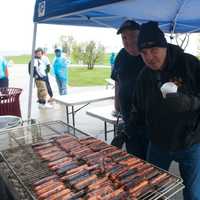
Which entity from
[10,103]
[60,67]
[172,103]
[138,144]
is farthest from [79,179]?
[60,67]

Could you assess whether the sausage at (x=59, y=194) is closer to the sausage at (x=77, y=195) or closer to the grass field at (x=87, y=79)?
the sausage at (x=77, y=195)

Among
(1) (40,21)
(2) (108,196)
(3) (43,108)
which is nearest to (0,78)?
(3) (43,108)

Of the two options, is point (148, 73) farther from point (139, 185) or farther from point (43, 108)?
point (43, 108)

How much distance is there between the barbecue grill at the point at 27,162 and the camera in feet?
4.99

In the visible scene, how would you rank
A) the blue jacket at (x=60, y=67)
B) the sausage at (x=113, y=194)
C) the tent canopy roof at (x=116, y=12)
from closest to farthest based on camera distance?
the sausage at (x=113, y=194), the tent canopy roof at (x=116, y=12), the blue jacket at (x=60, y=67)

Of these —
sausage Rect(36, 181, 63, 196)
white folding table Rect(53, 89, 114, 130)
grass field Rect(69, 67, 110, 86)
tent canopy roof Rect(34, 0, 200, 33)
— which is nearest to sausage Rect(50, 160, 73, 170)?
sausage Rect(36, 181, 63, 196)

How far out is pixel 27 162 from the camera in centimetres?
193

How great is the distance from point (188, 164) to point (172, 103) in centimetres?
56

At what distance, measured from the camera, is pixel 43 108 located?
7.55 metres

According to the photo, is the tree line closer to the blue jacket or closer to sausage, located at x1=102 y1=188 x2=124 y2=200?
the blue jacket

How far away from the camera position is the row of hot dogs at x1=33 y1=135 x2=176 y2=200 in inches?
58.1

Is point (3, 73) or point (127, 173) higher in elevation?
point (3, 73)

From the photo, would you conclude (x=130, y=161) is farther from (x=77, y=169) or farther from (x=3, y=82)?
(x=3, y=82)

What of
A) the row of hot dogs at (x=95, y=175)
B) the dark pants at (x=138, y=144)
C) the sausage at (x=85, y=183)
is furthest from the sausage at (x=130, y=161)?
the dark pants at (x=138, y=144)
